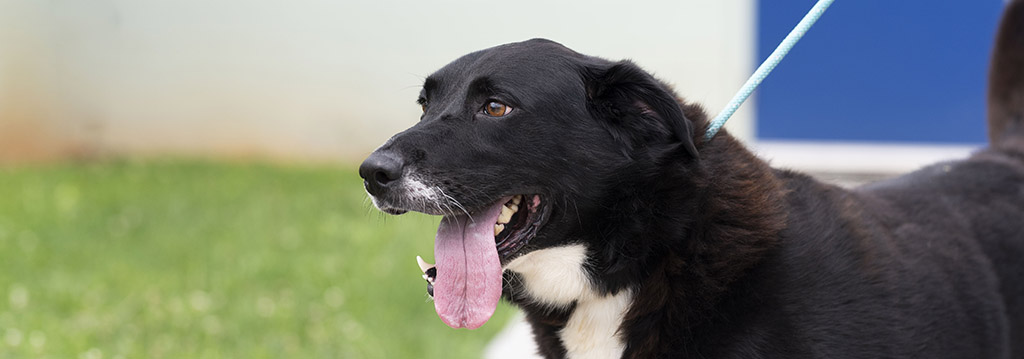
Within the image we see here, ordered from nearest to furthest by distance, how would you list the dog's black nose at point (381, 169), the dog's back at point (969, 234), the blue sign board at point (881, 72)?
the dog's black nose at point (381, 169) < the dog's back at point (969, 234) < the blue sign board at point (881, 72)

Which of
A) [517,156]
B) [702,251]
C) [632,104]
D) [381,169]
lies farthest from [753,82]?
[381,169]

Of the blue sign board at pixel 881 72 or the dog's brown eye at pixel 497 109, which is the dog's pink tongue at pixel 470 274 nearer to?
the dog's brown eye at pixel 497 109

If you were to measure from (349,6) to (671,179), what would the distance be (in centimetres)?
677

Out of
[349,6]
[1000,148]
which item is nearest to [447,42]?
[349,6]

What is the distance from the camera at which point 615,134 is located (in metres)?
2.27

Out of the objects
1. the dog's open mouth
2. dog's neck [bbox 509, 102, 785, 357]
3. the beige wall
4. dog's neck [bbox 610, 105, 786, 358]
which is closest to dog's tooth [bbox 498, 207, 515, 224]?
the dog's open mouth

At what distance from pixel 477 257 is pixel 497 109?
0.35 metres

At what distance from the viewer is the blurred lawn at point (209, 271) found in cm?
466

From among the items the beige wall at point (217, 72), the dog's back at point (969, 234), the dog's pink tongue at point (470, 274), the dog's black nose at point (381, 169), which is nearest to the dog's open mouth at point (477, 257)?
the dog's pink tongue at point (470, 274)

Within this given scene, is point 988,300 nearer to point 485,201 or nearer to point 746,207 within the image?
point 746,207

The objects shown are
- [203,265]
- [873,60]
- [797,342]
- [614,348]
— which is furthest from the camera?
[873,60]

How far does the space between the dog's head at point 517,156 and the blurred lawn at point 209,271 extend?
2.38 meters

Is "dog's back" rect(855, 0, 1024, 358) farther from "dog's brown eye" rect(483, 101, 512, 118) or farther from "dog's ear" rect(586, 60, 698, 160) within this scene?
"dog's brown eye" rect(483, 101, 512, 118)

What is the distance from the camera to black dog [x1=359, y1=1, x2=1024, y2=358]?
2.18 m
